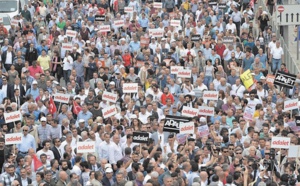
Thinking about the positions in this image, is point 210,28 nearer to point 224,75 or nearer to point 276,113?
point 224,75

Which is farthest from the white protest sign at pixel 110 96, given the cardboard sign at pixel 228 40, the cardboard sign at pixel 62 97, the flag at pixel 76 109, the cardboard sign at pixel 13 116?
the cardboard sign at pixel 228 40

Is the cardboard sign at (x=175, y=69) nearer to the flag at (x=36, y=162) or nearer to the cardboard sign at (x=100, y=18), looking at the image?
the cardboard sign at (x=100, y=18)

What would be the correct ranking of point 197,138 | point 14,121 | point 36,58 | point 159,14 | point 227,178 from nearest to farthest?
point 227,178
point 197,138
point 14,121
point 36,58
point 159,14

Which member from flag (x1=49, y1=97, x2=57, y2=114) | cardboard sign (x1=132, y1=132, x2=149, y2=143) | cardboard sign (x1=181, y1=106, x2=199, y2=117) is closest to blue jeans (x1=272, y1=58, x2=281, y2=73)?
cardboard sign (x1=181, y1=106, x2=199, y2=117)

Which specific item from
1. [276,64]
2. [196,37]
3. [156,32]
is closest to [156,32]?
[156,32]

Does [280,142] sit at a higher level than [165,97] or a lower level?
lower

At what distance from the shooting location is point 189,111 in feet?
107

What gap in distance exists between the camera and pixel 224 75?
3609 centimetres

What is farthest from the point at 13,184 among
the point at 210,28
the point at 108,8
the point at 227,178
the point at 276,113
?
the point at 108,8

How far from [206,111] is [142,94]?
89.1 inches

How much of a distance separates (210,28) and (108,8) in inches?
193

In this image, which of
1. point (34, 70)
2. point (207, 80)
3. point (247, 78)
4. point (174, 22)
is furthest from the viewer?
point (174, 22)

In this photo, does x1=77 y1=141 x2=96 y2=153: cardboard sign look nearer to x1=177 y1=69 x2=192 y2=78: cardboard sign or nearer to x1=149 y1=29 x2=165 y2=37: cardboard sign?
x1=177 y1=69 x2=192 y2=78: cardboard sign

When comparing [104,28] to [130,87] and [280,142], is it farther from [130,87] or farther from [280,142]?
[280,142]
